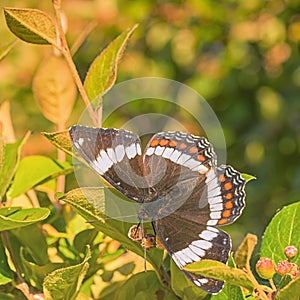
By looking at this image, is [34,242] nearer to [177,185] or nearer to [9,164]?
[9,164]

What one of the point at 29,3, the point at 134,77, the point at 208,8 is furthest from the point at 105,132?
the point at 29,3

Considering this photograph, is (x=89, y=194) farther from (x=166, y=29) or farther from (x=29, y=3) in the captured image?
(x=29, y=3)

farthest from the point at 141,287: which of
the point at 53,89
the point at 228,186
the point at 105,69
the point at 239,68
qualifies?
the point at 239,68

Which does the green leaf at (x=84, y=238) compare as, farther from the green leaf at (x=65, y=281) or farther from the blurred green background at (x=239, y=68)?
the blurred green background at (x=239, y=68)

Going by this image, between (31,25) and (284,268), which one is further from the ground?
(31,25)

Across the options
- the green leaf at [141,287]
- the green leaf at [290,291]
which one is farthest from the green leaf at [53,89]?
the green leaf at [290,291]
